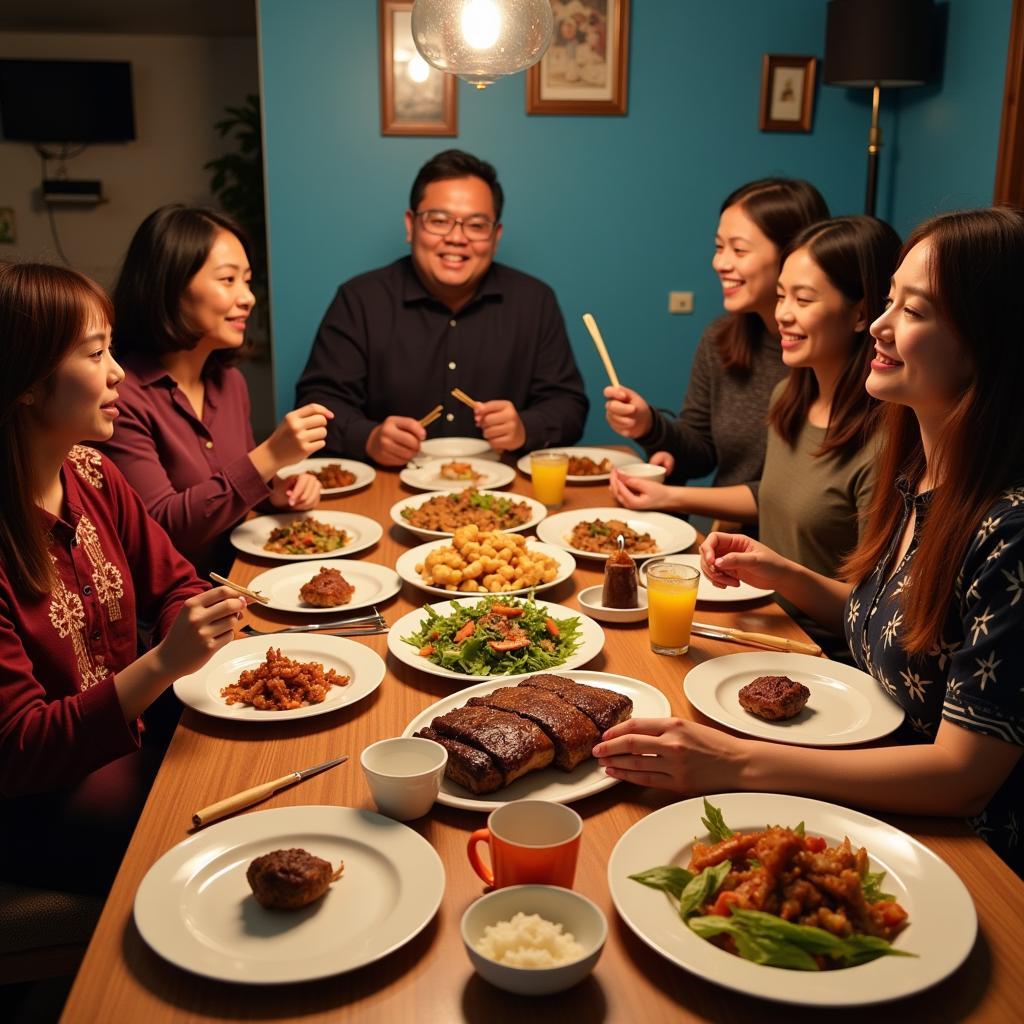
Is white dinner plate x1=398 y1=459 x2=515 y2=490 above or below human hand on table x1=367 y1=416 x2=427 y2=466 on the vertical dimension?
below

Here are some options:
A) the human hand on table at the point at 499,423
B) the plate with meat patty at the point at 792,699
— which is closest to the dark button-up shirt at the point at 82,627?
the plate with meat patty at the point at 792,699

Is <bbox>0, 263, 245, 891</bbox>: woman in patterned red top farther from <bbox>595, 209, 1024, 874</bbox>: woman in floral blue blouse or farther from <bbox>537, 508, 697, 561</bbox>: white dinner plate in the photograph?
<bbox>537, 508, 697, 561</bbox>: white dinner plate

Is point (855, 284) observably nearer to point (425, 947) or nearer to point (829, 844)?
point (829, 844)

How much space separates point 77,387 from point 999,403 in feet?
4.60

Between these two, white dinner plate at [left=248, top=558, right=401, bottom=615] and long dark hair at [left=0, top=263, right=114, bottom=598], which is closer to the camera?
long dark hair at [left=0, top=263, right=114, bottom=598]

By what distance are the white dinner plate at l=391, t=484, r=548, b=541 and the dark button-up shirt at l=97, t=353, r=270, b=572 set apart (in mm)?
313

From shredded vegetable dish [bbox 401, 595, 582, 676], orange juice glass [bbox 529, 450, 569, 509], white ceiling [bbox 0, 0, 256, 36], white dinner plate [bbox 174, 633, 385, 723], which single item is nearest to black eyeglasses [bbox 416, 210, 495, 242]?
orange juice glass [bbox 529, 450, 569, 509]

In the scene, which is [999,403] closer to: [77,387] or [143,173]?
[77,387]

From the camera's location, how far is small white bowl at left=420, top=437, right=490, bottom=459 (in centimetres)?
309

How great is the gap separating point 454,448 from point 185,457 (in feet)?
3.02

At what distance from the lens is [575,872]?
1.11m

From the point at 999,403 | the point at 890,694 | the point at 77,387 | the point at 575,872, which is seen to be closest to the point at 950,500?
the point at 999,403

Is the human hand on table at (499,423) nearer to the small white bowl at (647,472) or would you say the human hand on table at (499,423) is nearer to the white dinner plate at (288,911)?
the small white bowl at (647,472)

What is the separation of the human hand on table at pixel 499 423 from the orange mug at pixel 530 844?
199 cm
